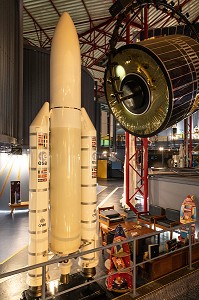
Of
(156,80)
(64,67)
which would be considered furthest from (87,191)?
(156,80)

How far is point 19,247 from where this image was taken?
287 inches

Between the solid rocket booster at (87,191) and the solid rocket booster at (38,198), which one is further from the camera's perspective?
the solid rocket booster at (87,191)

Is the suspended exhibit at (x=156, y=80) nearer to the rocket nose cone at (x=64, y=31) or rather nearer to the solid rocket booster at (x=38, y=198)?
the solid rocket booster at (x=38, y=198)

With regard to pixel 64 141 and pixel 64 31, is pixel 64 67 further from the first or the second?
pixel 64 141

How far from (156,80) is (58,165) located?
249 cm

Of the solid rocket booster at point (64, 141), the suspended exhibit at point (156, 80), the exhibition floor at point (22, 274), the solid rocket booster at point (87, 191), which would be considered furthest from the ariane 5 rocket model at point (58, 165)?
the suspended exhibit at point (156, 80)

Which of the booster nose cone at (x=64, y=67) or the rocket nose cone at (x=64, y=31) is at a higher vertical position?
the rocket nose cone at (x=64, y=31)

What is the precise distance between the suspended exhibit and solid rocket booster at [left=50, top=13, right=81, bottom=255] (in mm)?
1890

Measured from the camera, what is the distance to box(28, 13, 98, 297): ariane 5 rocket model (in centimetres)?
379

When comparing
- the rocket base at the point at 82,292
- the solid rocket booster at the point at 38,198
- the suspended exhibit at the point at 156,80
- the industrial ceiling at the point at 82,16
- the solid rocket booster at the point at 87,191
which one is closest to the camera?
the suspended exhibit at the point at 156,80

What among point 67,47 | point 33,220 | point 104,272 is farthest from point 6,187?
point 67,47

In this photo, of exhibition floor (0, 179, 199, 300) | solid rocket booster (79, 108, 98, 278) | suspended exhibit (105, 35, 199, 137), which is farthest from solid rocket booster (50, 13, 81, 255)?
suspended exhibit (105, 35, 199, 137)

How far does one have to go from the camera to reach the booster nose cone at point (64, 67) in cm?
384

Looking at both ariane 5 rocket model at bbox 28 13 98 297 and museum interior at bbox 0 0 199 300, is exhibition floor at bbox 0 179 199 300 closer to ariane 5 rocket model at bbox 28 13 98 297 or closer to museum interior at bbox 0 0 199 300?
museum interior at bbox 0 0 199 300
